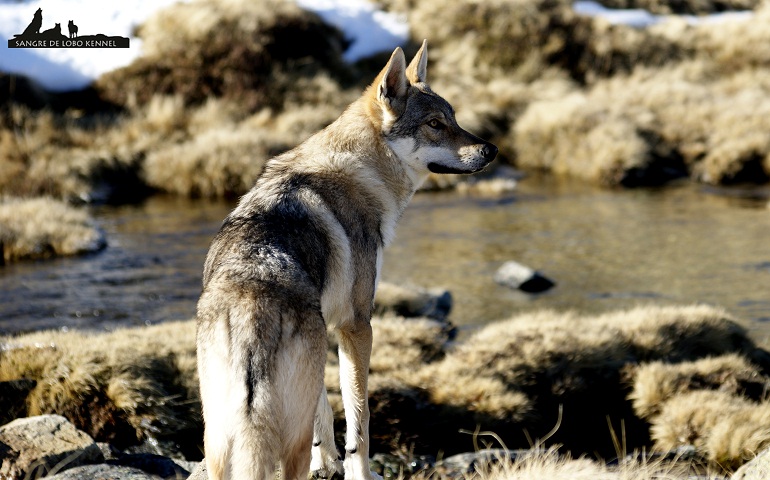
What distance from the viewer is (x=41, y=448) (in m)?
5.97

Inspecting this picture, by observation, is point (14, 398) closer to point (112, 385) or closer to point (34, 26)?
Answer: point (112, 385)

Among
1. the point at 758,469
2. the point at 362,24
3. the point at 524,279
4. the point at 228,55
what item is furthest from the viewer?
the point at 362,24

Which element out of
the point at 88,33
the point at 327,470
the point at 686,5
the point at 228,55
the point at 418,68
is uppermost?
the point at 686,5

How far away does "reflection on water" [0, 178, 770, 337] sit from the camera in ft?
39.4

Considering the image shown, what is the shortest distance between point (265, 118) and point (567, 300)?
456 inches

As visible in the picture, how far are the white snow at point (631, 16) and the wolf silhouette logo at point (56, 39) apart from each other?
16517 millimetres

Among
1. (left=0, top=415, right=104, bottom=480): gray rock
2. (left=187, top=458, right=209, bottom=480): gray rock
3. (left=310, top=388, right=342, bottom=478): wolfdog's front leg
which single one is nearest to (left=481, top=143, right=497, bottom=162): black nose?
(left=310, top=388, right=342, bottom=478): wolfdog's front leg

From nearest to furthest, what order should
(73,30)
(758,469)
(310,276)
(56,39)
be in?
(310,276) → (758,469) → (73,30) → (56,39)

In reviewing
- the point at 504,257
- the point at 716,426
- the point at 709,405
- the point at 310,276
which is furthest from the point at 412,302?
the point at 310,276

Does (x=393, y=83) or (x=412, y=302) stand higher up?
(x=393, y=83)

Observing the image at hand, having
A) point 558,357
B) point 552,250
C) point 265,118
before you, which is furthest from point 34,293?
point 265,118

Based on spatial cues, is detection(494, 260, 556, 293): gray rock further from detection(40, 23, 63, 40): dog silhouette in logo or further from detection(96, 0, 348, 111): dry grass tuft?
detection(40, 23, 63, 40): dog silhouette in logo

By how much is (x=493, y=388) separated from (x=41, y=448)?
417 cm

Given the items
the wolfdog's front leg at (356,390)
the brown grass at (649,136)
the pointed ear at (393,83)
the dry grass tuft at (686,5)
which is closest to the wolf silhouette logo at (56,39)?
Answer: the brown grass at (649,136)
